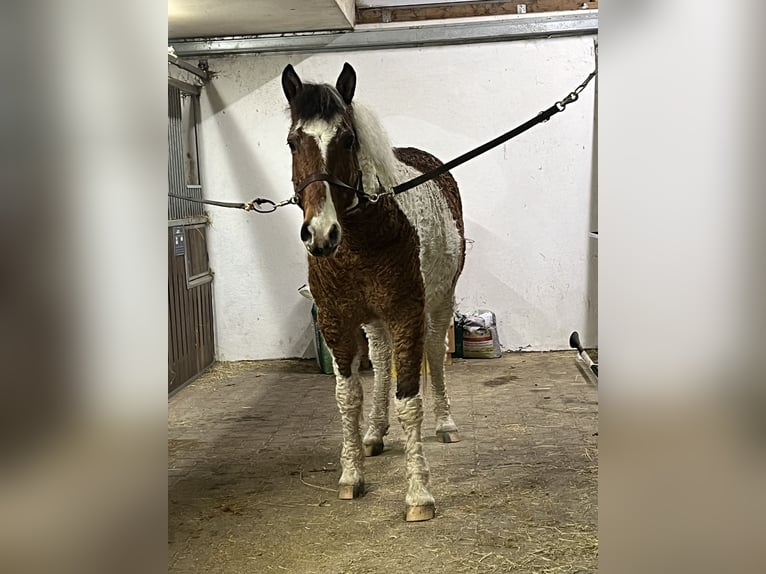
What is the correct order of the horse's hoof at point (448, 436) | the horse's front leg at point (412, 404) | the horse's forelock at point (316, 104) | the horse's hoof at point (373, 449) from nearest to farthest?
the horse's forelock at point (316, 104) → the horse's front leg at point (412, 404) → the horse's hoof at point (373, 449) → the horse's hoof at point (448, 436)

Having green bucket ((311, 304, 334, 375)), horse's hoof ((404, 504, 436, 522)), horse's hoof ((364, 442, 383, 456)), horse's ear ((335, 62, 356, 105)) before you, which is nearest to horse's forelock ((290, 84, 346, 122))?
horse's ear ((335, 62, 356, 105))

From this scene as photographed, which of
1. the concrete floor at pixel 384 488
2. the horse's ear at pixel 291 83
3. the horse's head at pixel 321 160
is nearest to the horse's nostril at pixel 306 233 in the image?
the horse's head at pixel 321 160

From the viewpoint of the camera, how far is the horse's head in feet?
6.73

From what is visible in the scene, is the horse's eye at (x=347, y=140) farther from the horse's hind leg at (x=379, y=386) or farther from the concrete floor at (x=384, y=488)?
the concrete floor at (x=384, y=488)

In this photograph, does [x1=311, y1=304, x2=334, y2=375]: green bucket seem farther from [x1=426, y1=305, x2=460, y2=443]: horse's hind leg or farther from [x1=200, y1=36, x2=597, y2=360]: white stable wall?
[x1=426, y1=305, x2=460, y2=443]: horse's hind leg

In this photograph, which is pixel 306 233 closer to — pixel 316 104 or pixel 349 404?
pixel 316 104

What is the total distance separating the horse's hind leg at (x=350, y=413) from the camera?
2.60m

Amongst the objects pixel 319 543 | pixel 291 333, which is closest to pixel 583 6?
pixel 291 333

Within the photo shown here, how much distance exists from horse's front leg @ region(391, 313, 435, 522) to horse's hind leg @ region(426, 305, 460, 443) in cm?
74

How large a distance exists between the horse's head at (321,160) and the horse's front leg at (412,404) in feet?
1.54
